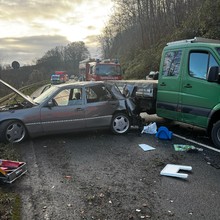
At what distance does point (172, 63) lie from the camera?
324 inches

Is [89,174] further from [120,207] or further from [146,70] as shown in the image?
[146,70]

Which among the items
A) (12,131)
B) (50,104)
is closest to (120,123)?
(50,104)

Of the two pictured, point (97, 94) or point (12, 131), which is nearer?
point (12, 131)

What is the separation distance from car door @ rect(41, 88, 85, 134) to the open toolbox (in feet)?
7.30

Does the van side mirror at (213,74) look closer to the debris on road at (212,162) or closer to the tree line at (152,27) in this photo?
the debris on road at (212,162)

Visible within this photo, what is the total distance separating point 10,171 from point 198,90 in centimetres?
469

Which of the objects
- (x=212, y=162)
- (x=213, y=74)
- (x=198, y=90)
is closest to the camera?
(x=212, y=162)

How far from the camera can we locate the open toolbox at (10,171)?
16.1 feet

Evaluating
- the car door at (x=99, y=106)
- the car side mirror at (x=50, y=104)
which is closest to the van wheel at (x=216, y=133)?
the car door at (x=99, y=106)

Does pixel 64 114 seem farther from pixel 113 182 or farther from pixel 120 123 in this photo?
pixel 113 182

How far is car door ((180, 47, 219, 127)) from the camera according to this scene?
22.6 ft

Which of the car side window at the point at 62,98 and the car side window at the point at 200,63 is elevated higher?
the car side window at the point at 200,63

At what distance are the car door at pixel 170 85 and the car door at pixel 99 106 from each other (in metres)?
1.36

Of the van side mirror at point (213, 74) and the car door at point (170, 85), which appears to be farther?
the car door at point (170, 85)
